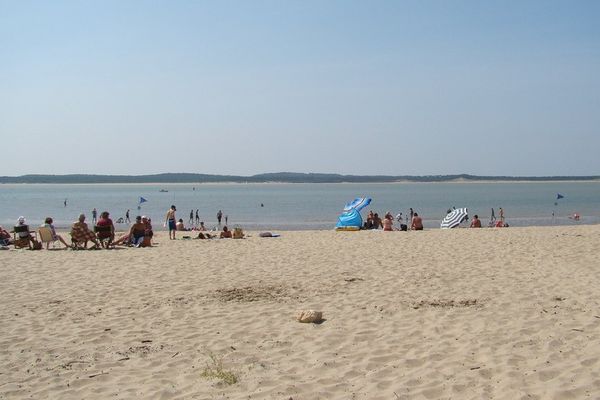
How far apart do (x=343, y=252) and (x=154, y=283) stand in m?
5.37

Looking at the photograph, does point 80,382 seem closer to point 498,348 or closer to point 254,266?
point 498,348

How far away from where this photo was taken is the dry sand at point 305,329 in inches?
183

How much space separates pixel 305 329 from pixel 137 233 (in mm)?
10267

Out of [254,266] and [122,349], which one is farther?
[254,266]

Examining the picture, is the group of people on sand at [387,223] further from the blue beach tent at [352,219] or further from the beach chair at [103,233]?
the beach chair at [103,233]

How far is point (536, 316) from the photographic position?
Answer: 6.68 metres

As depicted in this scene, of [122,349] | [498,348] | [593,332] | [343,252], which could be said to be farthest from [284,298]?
[343,252]

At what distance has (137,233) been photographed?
1552cm

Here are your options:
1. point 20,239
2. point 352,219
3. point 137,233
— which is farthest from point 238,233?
A: point 20,239

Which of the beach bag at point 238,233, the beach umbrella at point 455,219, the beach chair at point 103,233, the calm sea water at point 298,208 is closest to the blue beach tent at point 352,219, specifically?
the beach umbrella at point 455,219

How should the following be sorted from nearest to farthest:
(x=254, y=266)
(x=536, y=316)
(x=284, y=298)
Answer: (x=536, y=316), (x=284, y=298), (x=254, y=266)

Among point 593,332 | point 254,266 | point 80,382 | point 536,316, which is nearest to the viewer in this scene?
point 80,382

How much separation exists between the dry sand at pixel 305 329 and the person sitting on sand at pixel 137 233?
362 centimetres

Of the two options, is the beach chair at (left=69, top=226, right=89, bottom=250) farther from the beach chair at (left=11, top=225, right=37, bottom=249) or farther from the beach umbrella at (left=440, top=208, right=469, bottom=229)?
the beach umbrella at (left=440, top=208, right=469, bottom=229)
